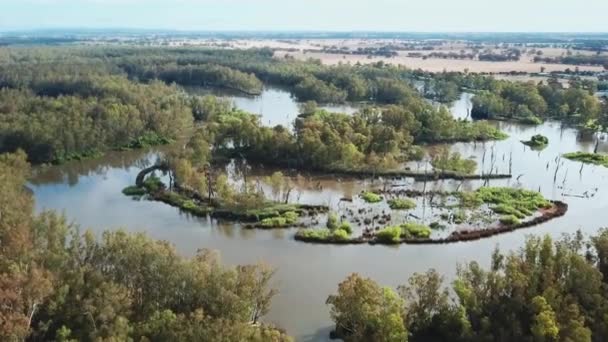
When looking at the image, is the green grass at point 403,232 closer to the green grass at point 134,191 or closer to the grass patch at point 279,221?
the grass patch at point 279,221

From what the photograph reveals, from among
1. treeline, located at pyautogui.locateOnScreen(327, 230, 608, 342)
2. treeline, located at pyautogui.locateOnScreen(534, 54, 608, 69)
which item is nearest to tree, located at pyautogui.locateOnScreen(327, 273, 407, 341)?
treeline, located at pyautogui.locateOnScreen(327, 230, 608, 342)

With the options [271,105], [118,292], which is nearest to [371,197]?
[118,292]

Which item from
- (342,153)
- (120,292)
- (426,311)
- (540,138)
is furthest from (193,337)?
(540,138)

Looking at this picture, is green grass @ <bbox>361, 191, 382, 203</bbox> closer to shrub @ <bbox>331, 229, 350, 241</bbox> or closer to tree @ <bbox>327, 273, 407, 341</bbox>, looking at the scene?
shrub @ <bbox>331, 229, 350, 241</bbox>

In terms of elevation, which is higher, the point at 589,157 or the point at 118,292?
the point at 118,292

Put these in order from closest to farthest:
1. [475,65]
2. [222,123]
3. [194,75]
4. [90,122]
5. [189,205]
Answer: [189,205], [90,122], [222,123], [194,75], [475,65]

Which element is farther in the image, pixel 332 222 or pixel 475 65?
pixel 475 65

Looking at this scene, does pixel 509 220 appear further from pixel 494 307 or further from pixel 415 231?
pixel 494 307
